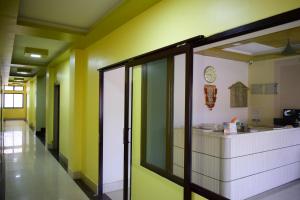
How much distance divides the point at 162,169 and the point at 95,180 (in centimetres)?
213

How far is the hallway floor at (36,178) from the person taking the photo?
12.5ft

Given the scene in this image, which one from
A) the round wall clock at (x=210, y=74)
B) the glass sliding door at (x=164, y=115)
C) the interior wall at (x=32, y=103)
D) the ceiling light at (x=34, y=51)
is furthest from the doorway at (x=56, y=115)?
the glass sliding door at (x=164, y=115)

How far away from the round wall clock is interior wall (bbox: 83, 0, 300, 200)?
192 cm

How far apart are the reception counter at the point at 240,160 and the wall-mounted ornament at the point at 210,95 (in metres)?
1.34

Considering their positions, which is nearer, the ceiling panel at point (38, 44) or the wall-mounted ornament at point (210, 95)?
the wall-mounted ornament at point (210, 95)

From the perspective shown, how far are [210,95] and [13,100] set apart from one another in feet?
56.2

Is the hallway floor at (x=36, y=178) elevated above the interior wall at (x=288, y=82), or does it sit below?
below

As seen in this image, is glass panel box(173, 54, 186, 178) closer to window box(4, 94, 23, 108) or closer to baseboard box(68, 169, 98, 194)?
baseboard box(68, 169, 98, 194)

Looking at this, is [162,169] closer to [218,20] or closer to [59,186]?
[218,20]

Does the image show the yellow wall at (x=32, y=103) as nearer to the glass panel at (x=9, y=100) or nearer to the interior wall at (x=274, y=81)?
the glass panel at (x=9, y=100)

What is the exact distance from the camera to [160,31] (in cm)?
241

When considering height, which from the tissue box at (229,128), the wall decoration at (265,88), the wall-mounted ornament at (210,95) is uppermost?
the wall decoration at (265,88)

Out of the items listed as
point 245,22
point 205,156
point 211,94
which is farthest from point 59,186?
point 245,22

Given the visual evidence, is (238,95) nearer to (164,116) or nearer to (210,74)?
(210,74)
